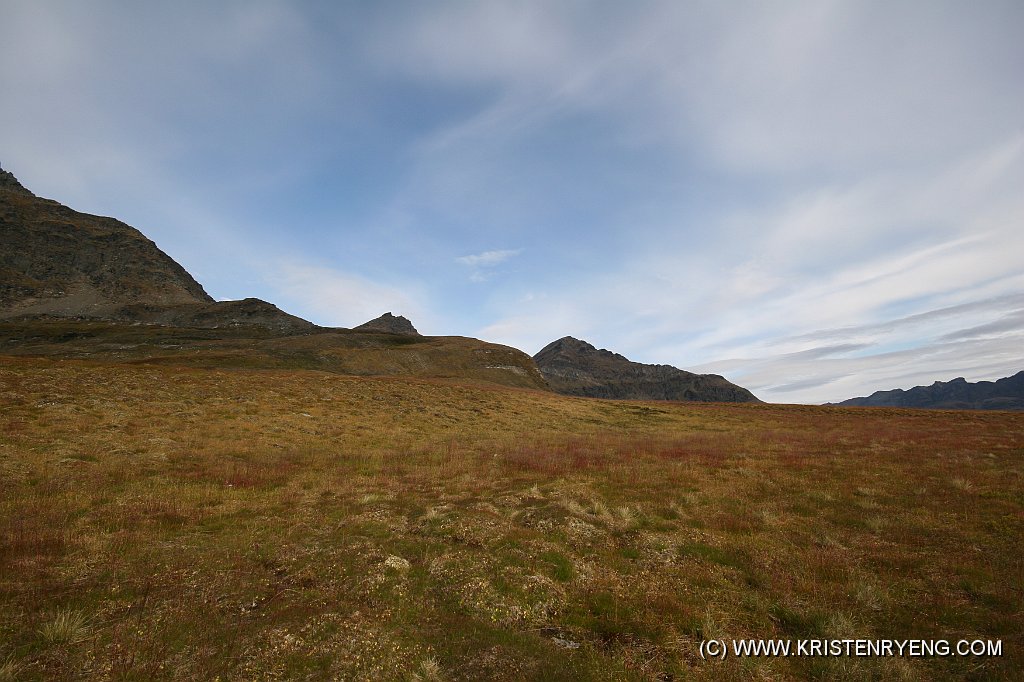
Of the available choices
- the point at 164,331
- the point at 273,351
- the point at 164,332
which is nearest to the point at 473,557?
the point at 273,351

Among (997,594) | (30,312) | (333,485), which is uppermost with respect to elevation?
(30,312)

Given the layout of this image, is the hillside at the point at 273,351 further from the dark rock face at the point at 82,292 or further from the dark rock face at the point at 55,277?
the dark rock face at the point at 55,277

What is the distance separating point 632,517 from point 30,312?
761ft

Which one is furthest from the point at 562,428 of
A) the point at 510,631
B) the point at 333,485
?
the point at 510,631

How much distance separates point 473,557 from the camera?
412 inches

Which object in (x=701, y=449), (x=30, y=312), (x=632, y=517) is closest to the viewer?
(x=632, y=517)

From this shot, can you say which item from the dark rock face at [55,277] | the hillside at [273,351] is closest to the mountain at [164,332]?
the hillside at [273,351]

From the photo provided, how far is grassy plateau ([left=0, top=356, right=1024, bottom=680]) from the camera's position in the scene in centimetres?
660

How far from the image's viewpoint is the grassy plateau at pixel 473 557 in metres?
6.60

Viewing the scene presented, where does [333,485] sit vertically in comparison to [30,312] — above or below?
below

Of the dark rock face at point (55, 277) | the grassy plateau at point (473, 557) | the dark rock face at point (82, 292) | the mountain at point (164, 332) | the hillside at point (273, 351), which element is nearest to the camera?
the grassy plateau at point (473, 557)

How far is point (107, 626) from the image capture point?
7.00 meters

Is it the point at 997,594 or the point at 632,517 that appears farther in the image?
the point at 632,517

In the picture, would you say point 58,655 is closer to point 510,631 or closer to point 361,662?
point 361,662
